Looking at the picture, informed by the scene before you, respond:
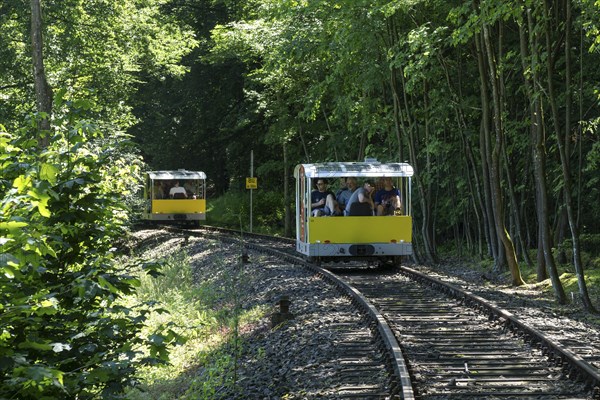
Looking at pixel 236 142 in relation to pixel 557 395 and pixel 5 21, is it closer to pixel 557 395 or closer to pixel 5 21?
pixel 5 21

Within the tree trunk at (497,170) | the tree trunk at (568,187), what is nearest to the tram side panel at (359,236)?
the tree trunk at (497,170)

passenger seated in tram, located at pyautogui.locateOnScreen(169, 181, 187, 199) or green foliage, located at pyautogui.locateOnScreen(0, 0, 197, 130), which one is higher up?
green foliage, located at pyautogui.locateOnScreen(0, 0, 197, 130)

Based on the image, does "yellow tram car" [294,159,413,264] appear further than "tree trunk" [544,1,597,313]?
Yes

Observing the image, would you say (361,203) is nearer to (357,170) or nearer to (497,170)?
(357,170)

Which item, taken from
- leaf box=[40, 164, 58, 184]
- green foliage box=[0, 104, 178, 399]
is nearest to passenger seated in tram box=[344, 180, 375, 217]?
green foliage box=[0, 104, 178, 399]

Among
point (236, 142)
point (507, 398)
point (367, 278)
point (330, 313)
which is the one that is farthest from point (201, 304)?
point (236, 142)

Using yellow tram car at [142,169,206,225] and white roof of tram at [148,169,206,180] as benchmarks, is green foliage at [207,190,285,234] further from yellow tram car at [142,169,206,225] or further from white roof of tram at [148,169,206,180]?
white roof of tram at [148,169,206,180]

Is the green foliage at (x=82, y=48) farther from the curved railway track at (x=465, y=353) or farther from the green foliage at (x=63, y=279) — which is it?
the green foliage at (x=63, y=279)

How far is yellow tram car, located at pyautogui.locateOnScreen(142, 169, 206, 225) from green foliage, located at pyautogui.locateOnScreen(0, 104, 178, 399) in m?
36.1

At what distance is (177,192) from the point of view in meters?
44.8

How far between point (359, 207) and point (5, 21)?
14067 mm

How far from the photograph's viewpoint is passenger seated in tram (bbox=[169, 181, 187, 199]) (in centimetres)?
4475

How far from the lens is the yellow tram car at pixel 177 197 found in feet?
147

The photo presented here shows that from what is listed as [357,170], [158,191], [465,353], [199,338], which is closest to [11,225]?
[465,353]
